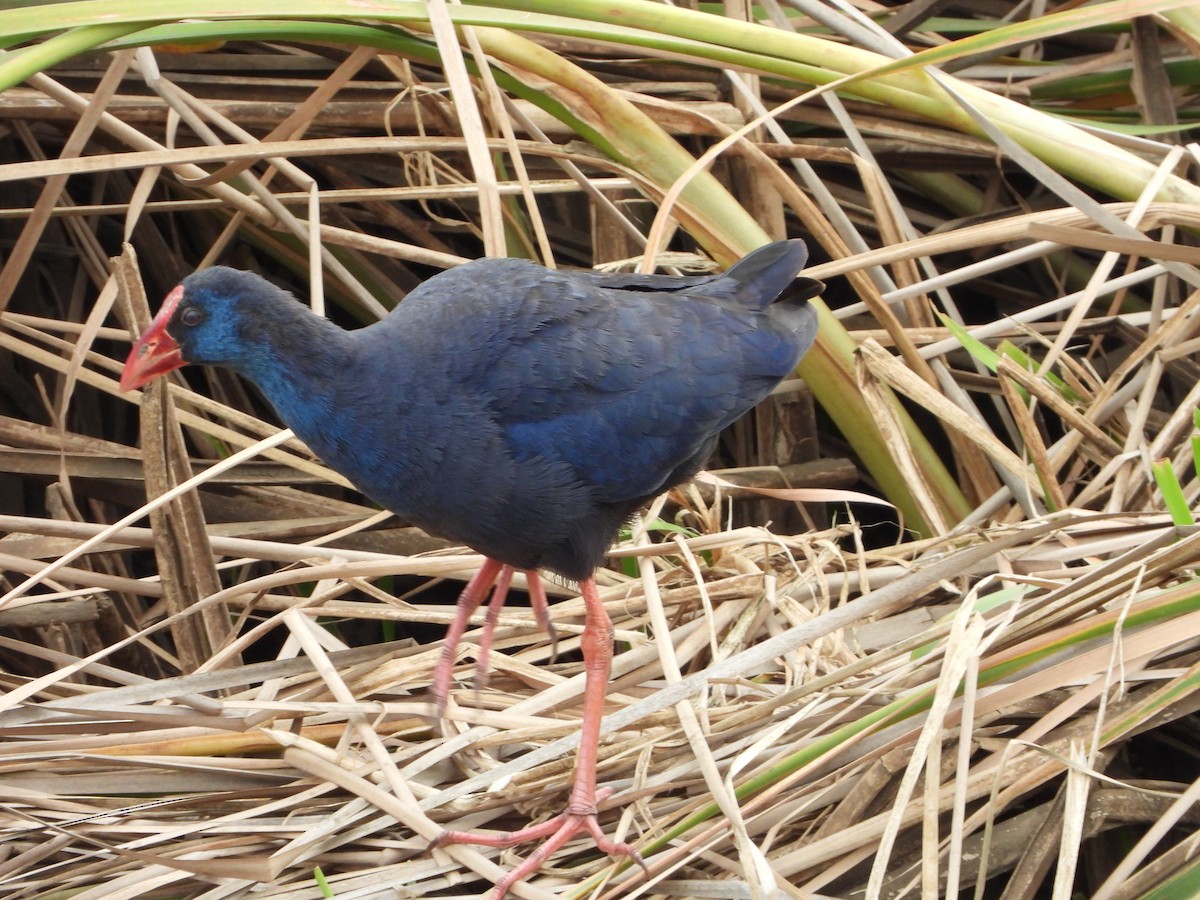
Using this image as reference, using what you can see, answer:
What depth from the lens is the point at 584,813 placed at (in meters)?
1.83

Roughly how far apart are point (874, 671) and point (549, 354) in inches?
26.6

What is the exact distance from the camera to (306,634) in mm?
2055

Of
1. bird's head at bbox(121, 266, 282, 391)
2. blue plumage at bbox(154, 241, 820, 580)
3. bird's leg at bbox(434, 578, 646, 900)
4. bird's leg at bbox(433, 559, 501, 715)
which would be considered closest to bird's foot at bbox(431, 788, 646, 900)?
bird's leg at bbox(434, 578, 646, 900)

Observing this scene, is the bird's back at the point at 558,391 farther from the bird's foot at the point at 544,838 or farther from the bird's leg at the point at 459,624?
the bird's foot at the point at 544,838

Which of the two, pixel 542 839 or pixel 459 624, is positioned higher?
pixel 459 624

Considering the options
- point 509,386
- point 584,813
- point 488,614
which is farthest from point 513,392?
point 584,813

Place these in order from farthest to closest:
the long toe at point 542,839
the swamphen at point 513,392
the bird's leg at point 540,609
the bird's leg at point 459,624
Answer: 1. the bird's leg at point 540,609
2. the bird's leg at point 459,624
3. the swamphen at point 513,392
4. the long toe at point 542,839

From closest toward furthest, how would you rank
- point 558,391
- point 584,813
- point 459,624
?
point 584,813, point 558,391, point 459,624

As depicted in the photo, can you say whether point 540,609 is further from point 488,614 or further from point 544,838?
point 544,838

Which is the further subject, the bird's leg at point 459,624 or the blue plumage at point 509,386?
the bird's leg at point 459,624

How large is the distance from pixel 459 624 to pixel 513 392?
1.44 feet

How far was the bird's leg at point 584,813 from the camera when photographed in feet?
5.76

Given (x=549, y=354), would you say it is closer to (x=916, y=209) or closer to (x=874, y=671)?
(x=874, y=671)

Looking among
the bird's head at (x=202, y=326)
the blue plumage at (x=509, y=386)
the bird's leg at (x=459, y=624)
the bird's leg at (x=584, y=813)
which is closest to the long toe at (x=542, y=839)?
the bird's leg at (x=584, y=813)
